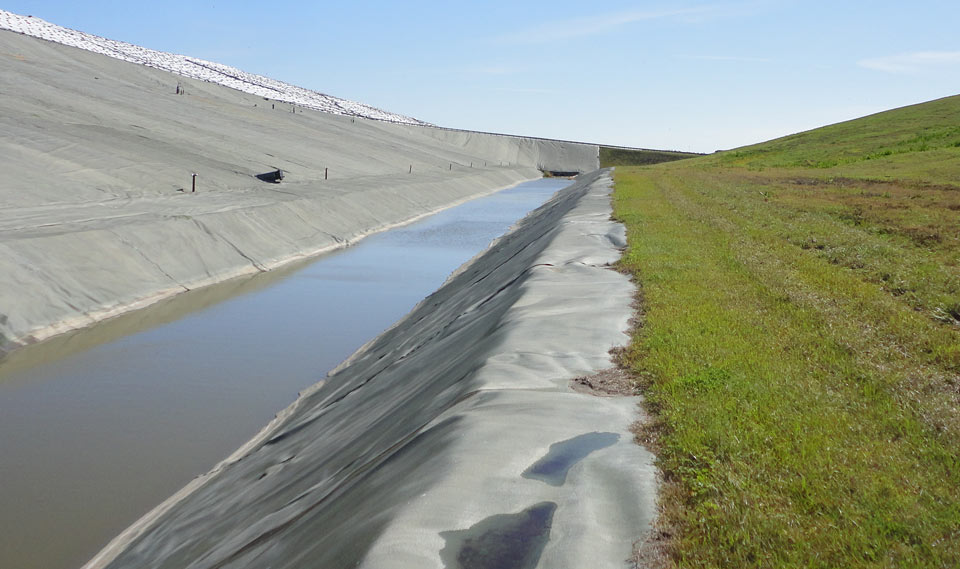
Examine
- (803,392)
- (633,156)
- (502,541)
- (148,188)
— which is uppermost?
(633,156)

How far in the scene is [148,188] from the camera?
32969mm

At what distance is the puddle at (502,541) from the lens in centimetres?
442

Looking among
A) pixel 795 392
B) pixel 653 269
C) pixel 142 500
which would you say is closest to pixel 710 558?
pixel 795 392

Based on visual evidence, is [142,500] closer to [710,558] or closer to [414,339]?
[414,339]

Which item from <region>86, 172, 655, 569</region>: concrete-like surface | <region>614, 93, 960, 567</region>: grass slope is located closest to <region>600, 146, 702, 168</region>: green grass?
<region>614, 93, 960, 567</region>: grass slope

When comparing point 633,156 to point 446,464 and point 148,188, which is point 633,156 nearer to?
point 148,188

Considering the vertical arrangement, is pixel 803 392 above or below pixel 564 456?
above

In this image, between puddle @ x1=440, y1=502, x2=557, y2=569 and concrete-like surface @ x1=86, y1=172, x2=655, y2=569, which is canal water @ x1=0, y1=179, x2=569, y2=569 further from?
puddle @ x1=440, y1=502, x2=557, y2=569

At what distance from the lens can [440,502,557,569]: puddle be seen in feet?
14.5

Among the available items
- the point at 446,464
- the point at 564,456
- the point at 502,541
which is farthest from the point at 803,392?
the point at 502,541

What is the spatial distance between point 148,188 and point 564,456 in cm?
3121

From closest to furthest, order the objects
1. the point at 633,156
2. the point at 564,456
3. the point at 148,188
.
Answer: the point at 564,456, the point at 148,188, the point at 633,156

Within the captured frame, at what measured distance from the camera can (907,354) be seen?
27.2ft

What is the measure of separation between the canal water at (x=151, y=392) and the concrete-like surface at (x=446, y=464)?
650 mm
